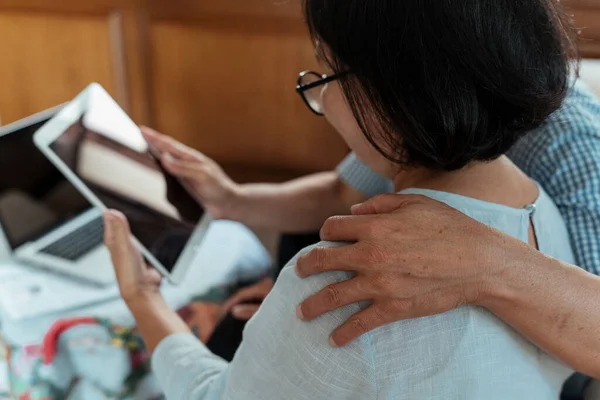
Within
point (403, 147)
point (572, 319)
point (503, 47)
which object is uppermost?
point (503, 47)

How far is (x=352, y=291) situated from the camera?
553mm

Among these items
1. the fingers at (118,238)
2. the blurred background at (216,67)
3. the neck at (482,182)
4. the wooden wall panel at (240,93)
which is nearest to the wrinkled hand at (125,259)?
the fingers at (118,238)

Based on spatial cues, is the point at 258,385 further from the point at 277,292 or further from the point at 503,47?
the point at 503,47

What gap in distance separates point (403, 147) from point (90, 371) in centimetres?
55

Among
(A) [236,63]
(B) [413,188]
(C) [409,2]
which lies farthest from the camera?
(A) [236,63]

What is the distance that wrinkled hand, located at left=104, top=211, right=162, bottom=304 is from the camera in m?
0.80

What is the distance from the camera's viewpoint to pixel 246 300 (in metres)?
0.98

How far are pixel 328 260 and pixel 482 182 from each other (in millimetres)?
210

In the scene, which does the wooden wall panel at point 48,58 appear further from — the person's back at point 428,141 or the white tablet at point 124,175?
the person's back at point 428,141

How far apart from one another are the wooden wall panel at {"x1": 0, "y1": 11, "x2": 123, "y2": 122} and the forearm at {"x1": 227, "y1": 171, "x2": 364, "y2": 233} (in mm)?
330

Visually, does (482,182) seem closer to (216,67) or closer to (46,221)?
(46,221)

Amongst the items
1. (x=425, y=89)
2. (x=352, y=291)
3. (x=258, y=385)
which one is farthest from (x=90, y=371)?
(x=425, y=89)

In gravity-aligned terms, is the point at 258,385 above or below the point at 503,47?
below

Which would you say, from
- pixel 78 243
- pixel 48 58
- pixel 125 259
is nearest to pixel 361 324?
pixel 125 259
